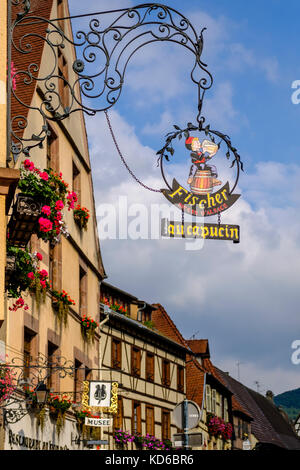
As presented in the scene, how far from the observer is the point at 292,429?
7394cm

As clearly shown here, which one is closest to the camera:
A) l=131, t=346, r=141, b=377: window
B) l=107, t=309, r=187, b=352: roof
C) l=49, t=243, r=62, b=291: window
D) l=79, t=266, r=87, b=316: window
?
l=49, t=243, r=62, b=291: window

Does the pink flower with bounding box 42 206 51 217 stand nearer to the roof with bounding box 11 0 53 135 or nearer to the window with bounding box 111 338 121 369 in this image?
the roof with bounding box 11 0 53 135

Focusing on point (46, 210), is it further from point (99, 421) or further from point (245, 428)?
point (245, 428)

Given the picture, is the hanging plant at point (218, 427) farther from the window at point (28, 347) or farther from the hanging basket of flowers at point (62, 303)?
the window at point (28, 347)

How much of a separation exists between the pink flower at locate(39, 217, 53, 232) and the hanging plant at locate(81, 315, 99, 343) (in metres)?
10.6

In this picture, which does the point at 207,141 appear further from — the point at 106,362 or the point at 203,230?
the point at 106,362

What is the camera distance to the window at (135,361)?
3344 cm

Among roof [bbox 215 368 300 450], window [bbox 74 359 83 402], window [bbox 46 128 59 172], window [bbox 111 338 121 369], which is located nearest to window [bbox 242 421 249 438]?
roof [bbox 215 368 300 450]

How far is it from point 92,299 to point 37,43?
773 cm

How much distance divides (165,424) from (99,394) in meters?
16.5

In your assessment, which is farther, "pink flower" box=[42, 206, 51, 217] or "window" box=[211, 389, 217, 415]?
"window" box=[211, 389, 217, 415]

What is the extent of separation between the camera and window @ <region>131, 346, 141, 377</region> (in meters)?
33.4

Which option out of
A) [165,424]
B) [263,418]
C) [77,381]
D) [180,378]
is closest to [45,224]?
[77,381]

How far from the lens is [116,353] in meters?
31.8
